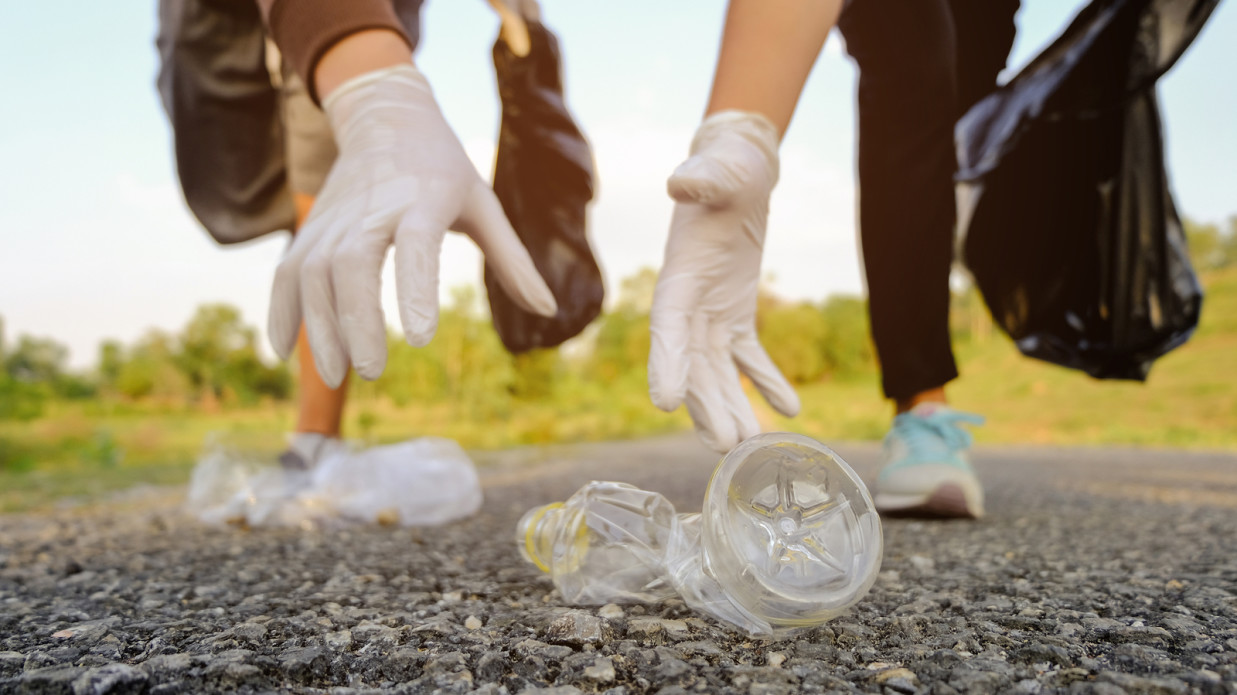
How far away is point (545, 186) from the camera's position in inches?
108

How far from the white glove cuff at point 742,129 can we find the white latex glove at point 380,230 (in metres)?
0.47

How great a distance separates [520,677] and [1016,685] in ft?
1.65

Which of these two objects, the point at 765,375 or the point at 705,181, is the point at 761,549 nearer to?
the point at 705,181

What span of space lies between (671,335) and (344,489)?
118 cm

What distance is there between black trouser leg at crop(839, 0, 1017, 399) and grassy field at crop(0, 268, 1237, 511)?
2160 millimetres

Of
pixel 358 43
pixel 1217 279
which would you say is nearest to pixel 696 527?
pixel 358 43

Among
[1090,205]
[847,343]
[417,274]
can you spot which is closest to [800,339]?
[847,343]

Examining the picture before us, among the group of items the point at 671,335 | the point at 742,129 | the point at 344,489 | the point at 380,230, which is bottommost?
the point at 344,489

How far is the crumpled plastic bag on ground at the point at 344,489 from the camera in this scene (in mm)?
1938

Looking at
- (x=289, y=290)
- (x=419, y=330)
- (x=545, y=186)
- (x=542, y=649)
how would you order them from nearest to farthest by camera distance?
(x=542, y=649)
(x=419, y=330)
(x=289, y=290)
(x=545, y=186)

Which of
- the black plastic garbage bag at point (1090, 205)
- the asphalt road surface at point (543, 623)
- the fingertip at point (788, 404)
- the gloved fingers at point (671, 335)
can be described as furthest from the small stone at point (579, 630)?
the black plastic garbage bag at point (1090, 205)

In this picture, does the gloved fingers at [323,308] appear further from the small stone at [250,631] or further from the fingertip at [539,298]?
the small stone at [250,631]

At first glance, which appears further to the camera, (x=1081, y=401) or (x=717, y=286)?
(x=1081, y=401)

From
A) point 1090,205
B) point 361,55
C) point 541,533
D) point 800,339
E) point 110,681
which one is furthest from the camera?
point 800,339
